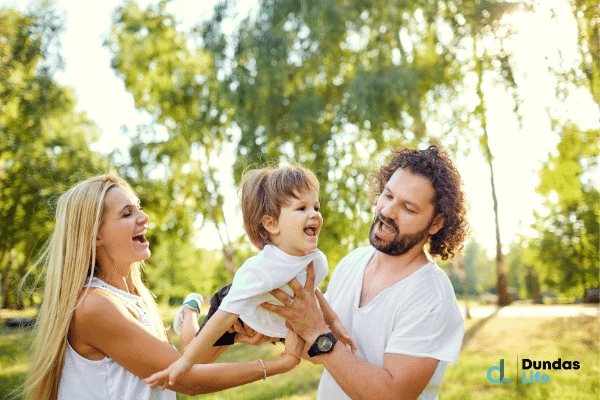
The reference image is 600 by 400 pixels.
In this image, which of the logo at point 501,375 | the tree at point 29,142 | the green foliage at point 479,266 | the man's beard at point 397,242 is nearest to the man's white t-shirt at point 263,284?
the man's beard at point 397,242

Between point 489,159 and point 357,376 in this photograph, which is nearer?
point 357,376

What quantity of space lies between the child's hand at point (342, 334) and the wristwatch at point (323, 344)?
15 centimetres

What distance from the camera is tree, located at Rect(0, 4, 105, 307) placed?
11445 millimetres

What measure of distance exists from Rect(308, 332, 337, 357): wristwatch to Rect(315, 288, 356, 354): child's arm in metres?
0.16

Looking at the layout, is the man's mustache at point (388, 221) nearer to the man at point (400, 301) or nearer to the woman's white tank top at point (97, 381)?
the man at point (400, 301)

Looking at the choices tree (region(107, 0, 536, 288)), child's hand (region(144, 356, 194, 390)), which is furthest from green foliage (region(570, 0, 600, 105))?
child's hand (region(144, 356, 194, 390))

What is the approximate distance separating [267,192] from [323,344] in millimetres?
816

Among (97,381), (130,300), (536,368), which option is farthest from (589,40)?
(97,381)

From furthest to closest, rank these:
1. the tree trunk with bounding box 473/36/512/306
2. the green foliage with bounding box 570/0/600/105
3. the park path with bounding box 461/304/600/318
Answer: the park path with bounding box 461/304/600/318 → the tree trunk with bounding box 473/36/512/306 → the green foliage with bounding box 570/0/600/105

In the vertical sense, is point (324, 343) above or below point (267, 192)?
below

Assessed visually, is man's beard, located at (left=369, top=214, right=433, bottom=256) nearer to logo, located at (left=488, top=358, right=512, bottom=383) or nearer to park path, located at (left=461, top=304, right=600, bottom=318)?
logo, located at (left=488, top=358, right=512, bottom=383)

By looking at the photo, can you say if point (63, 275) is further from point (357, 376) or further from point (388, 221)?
point (388, 221)

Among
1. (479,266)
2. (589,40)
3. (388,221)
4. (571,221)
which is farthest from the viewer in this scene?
(479,266)

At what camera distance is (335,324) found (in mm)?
2422
